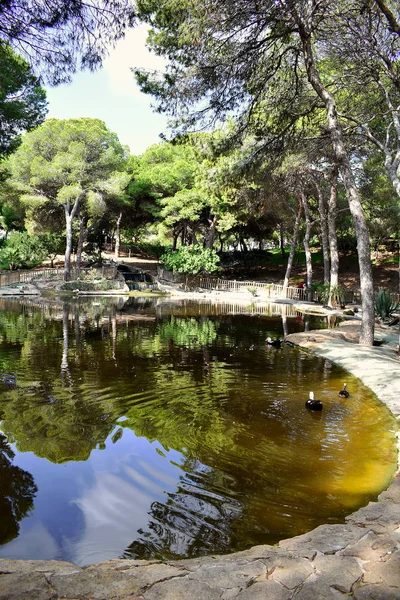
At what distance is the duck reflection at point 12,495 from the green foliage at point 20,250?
33210mm

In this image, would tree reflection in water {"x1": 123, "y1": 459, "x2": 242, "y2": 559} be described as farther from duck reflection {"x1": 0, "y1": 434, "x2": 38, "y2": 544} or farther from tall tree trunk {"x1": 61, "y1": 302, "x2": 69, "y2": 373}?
tall tree trunk {"x1": 61, "y1": 302, "x2": 69, "y2": 373}

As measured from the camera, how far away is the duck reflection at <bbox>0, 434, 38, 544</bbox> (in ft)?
12.3

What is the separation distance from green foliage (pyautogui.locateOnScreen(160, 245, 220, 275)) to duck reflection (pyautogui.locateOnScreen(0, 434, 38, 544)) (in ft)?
91.7

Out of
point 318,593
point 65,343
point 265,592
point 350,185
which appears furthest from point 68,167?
point 318,593

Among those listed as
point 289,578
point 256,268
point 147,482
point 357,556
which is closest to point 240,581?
point 289,578

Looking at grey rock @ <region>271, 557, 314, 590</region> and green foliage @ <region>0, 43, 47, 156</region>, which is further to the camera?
green foliage @ <region>0, 43, 47, 156</region>

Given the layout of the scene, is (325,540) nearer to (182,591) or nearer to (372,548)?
(372,548)

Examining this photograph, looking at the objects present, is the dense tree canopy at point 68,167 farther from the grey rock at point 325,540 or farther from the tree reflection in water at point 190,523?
the grey rock at point 325,540

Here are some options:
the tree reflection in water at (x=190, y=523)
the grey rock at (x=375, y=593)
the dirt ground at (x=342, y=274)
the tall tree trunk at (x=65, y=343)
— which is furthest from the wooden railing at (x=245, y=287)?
the grey rock at (x=375, y=593)

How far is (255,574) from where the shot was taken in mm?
2709

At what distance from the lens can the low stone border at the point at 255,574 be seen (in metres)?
2.48

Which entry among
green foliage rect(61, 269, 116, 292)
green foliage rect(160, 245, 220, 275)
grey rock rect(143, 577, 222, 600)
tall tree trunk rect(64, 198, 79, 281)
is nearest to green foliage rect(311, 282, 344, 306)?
green foliage rect(160, 245, 220, 275)

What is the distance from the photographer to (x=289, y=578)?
2.64 meters

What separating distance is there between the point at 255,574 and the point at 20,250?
1444 inches
